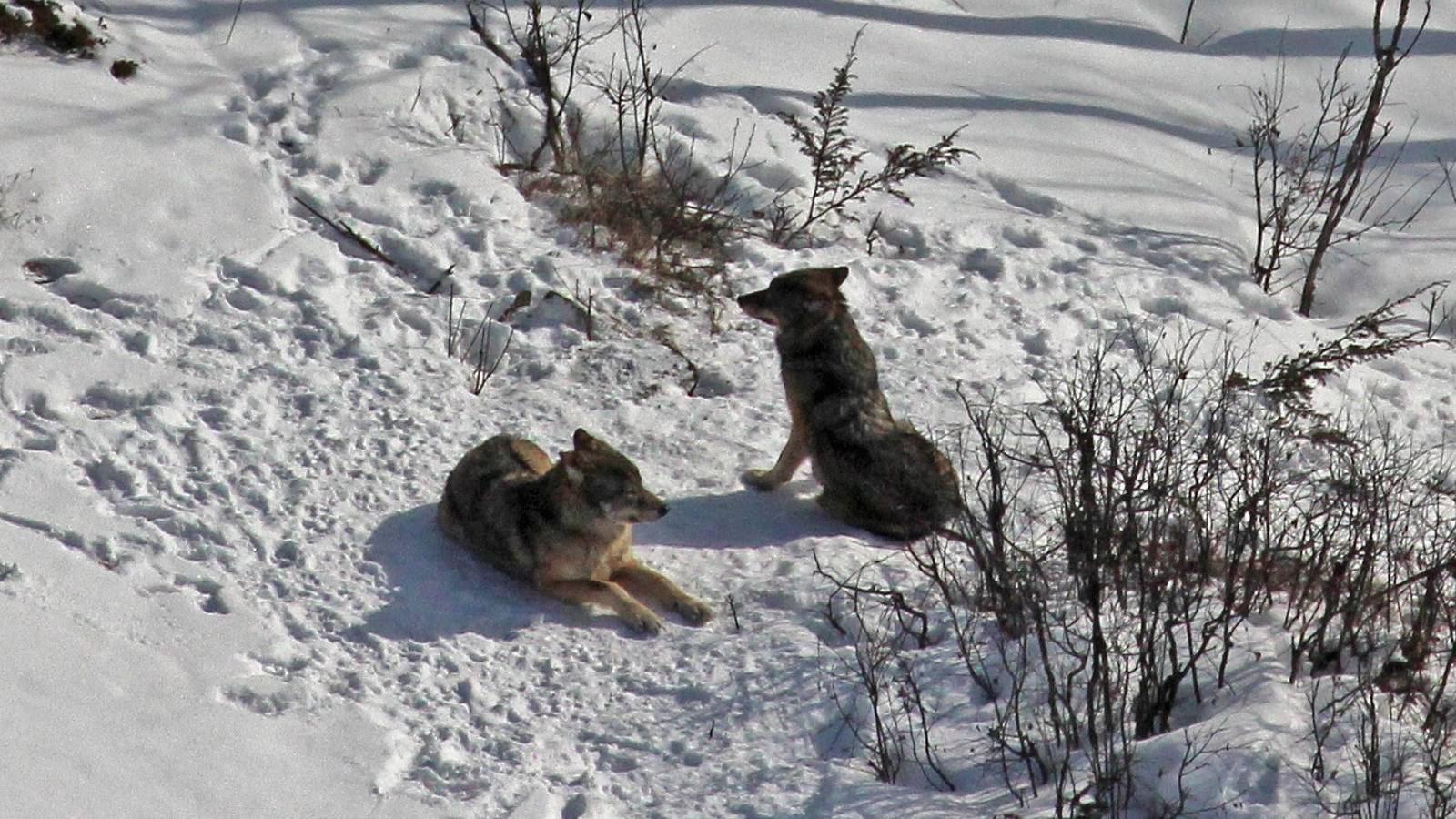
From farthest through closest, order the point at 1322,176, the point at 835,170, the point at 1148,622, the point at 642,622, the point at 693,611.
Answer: the point at 1322,176, the point at 835,170, the point at 693,611, the point at 642,622, the point at 1148,622

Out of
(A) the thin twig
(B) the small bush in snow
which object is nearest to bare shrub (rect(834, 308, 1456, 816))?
(A) the thin twig

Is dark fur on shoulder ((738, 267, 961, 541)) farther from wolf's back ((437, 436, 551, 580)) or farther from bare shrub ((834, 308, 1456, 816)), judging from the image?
wolf's back ((437, 436, 551, 580))

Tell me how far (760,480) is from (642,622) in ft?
5.14

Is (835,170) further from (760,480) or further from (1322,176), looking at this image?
(1322,176)

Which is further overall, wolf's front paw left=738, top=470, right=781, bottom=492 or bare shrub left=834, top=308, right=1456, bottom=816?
wolf's front paw left=738, top=470, right=781, bottom=492

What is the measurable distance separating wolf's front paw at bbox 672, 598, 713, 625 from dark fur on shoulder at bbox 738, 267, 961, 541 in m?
1.18

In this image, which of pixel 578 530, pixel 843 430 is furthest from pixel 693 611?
pixel 843 430

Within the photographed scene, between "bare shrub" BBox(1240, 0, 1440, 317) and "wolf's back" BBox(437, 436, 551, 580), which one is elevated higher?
"bare shrub" BBox(1240, 0, 1440, 317)

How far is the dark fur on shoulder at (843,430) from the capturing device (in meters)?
8.23

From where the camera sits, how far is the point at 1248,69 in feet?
48.4

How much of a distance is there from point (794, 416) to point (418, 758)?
3130 mm

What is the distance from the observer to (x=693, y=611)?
738cm

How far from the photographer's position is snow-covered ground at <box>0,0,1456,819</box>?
6320 mm

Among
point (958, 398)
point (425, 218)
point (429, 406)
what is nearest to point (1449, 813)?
point (958, 398)
